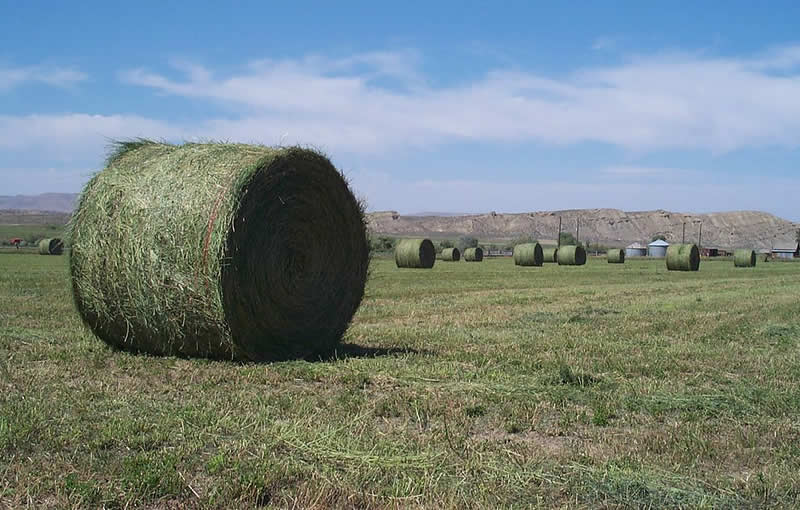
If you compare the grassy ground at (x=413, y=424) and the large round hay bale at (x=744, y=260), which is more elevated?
the grassy ground at (x=413, y=424)

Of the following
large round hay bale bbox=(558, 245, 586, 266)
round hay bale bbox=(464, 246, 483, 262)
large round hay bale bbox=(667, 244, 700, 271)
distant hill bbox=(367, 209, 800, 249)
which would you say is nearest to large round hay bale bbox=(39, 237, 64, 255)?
round hay bale bbox=(464, 246, 483, 262)

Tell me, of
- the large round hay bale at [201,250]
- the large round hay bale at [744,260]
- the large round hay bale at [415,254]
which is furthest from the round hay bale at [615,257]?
the large round hay bale at [201,250]

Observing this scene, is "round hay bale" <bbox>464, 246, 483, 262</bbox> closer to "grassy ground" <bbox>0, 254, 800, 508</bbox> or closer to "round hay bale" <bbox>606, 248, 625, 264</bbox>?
"round hay bale" <bbox>606, 248, 625, 264</bbox>

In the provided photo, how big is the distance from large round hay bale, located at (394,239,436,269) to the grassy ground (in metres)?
24.8

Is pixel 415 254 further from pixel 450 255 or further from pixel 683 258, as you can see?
pixel 450 255

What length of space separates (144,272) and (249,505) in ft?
15.9

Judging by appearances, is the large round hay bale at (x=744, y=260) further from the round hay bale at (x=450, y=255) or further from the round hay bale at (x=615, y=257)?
the round hay bale at (x=450, y=255)

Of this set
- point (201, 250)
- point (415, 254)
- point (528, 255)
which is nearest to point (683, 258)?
point (528, 255)

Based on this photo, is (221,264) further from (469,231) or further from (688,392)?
(469,231)

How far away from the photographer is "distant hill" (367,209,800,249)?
518 feet

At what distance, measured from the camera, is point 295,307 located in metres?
9.59

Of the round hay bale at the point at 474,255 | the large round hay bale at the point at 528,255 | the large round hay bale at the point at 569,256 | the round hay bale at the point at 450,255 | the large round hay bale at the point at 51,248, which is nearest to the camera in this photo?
the large round hay bale at the point at 528,255

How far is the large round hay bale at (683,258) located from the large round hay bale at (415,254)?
12.1m

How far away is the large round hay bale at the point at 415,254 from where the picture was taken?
118 feet
